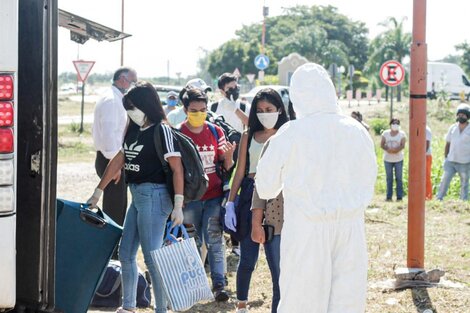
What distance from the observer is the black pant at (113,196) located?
8945mm

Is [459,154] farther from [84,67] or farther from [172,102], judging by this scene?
[84,67]

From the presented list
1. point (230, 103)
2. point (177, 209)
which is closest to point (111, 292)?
point (177, 209)

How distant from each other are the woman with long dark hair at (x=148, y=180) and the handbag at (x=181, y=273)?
129 millimetres

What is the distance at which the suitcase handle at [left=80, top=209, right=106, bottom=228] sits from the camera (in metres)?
6.14

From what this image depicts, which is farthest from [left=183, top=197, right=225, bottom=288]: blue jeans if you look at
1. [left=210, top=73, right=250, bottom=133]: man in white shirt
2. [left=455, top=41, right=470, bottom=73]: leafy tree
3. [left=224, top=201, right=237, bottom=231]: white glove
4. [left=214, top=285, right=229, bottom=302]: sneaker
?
[left=455, top=41, right=470, bottom=73]: leafy tree

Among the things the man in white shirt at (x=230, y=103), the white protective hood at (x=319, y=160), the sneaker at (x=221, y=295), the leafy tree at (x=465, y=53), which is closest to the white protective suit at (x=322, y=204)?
the white protective hood at (x=319, y=160)

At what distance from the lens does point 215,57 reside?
96.2 m

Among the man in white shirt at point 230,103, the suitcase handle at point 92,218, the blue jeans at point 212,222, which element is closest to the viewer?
the suitcase handle at point 92,218

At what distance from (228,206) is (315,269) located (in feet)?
6.56

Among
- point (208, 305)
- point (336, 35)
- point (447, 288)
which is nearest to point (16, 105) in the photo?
point (208, 305)

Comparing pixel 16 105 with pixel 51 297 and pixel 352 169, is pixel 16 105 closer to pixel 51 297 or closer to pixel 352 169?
pixel 51 297

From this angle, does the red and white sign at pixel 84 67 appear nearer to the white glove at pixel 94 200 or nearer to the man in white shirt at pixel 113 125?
the man in white shirt at pixel 113 125

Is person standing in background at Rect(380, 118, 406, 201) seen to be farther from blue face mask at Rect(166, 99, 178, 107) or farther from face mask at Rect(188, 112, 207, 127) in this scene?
face mask at Rect(188, 112, 207, 127)

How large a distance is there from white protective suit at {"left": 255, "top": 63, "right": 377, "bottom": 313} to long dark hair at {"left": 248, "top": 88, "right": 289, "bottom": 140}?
1.53 m
